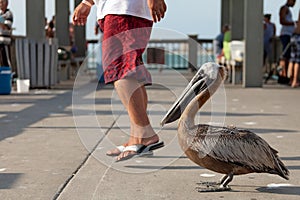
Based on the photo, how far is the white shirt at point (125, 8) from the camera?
4.70 meters

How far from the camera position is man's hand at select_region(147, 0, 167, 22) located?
14.5 feet

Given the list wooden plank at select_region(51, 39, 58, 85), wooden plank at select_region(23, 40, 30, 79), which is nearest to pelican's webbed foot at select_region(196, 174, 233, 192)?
wooden plank at select_region(23, 40, 30, 79)

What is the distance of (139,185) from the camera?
13.1 ft

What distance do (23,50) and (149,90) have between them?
97.3 inches

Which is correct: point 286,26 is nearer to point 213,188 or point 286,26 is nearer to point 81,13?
point 81,13

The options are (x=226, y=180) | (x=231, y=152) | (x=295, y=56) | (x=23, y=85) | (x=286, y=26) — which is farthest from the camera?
(x=286, y=26)

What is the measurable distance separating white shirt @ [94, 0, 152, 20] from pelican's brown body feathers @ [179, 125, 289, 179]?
1.27 meters

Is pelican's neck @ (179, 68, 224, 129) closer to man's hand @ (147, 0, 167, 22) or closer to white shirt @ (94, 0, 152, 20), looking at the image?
man's hand @ (147, 0, 167, 22)

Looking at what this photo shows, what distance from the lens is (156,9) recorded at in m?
4.42

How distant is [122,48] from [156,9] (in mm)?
459

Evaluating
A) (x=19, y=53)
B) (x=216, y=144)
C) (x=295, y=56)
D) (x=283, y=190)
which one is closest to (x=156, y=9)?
(x=216, y=144)

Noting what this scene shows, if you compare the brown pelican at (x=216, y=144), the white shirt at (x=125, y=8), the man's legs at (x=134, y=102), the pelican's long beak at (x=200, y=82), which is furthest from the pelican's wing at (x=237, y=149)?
the white shirt at (x=125, y=8)

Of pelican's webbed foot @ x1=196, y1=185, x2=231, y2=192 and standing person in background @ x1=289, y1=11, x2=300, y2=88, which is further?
standing person in background @ x1=289, y1=11, x2=300, y2=88

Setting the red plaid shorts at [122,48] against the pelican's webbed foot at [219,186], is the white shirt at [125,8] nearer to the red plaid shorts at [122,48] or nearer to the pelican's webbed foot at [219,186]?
the red plaid shorts at [122,48]
